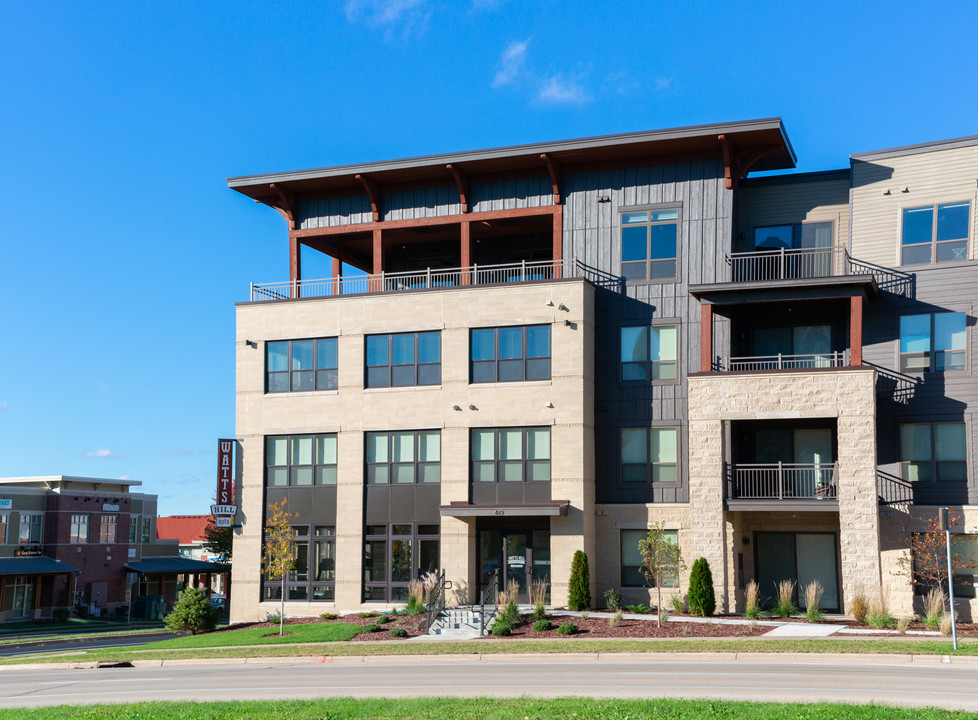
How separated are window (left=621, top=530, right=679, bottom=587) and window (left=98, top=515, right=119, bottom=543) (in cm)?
4342

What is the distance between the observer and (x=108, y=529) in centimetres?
6550

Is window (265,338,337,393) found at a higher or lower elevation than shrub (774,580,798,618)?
higher

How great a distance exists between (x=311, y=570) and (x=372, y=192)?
1431 cm

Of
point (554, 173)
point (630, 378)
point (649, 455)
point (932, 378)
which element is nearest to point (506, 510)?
point (649, 455)

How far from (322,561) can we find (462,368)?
8833 mm

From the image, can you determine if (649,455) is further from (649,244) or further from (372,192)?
(372,192)

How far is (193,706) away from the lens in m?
17.9

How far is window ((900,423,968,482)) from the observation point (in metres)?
31.2

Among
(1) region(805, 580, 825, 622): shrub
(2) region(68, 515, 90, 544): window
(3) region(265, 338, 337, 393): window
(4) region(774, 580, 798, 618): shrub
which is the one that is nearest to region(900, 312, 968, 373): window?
(1) region(805, 580, 825, 622): shrub

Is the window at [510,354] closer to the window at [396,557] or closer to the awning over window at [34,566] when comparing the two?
the window at [396,557]

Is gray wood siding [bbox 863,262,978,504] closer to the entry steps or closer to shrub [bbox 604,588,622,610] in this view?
shrub [bbox 604,588,622,610]

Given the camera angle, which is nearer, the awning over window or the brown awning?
the brown awning

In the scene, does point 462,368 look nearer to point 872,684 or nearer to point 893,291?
point 893,291

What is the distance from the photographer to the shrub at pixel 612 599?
31.7 meters
